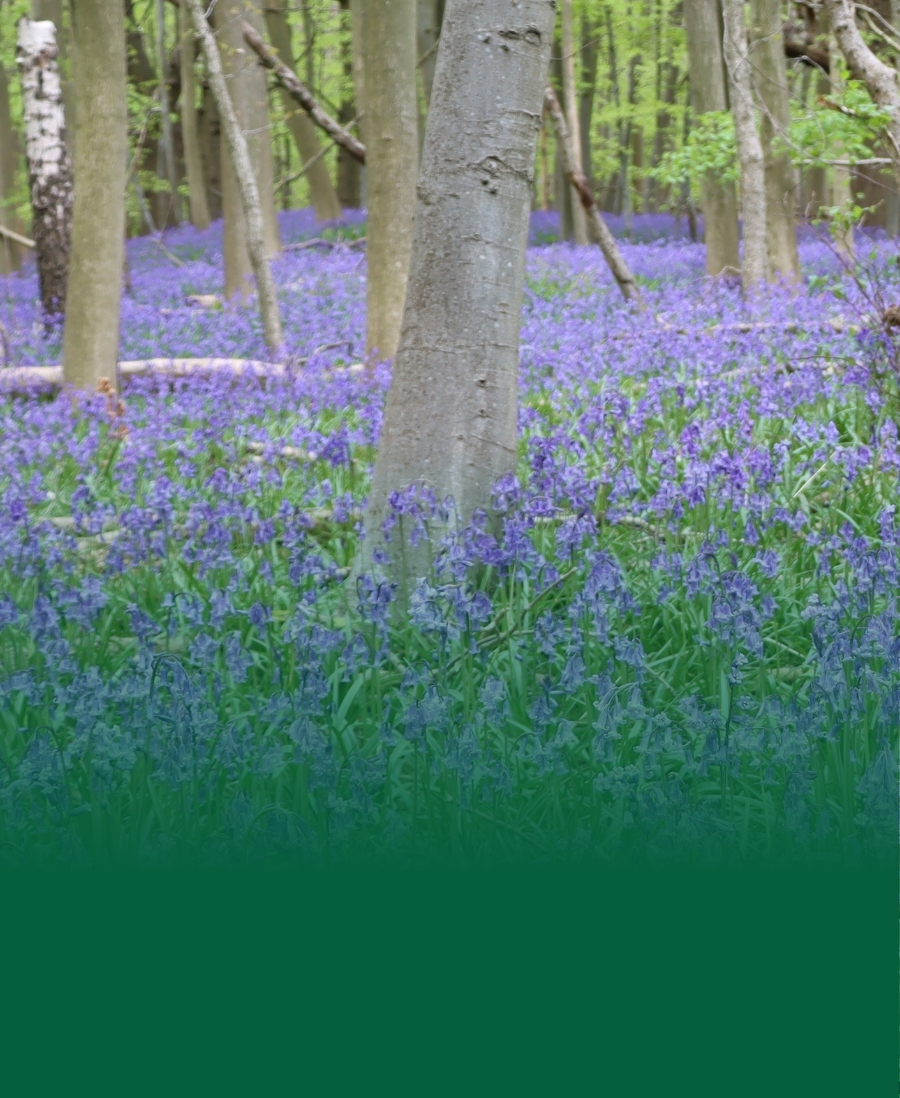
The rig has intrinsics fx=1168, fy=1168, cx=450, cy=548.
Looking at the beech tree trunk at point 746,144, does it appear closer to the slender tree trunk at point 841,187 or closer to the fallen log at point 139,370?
the slender tree trunk at point 841,187

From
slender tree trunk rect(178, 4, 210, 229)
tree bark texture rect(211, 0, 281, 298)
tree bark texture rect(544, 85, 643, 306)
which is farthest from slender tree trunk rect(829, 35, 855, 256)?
slender tree trunk rect(178, 4, 210, 229)

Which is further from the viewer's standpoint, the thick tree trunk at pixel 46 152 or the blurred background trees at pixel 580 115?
the thick tree trunk at pixel 46 152

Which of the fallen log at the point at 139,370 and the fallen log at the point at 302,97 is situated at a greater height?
the fallen log at the point at 302,97

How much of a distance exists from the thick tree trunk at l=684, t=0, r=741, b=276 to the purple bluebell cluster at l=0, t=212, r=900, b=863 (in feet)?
25.8

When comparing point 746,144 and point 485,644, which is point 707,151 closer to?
point 746,144

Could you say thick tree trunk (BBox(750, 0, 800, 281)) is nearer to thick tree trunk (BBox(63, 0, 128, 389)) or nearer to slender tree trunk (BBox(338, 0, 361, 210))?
thick tree trunk (BBox(63, 0, 128, 389))

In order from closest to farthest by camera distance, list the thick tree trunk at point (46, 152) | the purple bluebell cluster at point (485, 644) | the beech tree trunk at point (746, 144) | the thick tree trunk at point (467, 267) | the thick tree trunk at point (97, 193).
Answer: the purple bluebell cluster at point (485, 644) < the thick tree trunk at point (467, 267) < the thick tree trunk at point (97, 193) < the beech tree trunk at point (746, 144) < the thick tree trunk at point (46, 152)

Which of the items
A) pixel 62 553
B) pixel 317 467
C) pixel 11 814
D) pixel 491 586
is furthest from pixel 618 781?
pixel 317 467

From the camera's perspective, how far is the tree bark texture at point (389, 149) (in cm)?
845

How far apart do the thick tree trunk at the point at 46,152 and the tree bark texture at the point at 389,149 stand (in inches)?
188

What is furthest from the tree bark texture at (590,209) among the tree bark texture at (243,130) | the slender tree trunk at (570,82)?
the tree bark texture at (243,130)

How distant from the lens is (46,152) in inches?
480

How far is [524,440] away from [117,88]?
4229 mm

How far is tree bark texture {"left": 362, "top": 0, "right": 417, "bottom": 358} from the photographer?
8.45 metres
